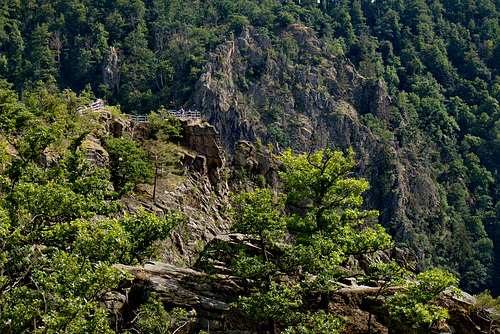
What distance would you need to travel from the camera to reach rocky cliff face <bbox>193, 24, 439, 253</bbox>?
10106 cm

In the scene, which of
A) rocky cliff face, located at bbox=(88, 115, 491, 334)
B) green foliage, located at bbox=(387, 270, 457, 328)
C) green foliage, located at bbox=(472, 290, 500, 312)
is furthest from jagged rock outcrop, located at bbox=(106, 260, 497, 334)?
green foliage, located at bbox=(387, 270, 457, 328)

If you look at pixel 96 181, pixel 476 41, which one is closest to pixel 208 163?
pixel 96 181

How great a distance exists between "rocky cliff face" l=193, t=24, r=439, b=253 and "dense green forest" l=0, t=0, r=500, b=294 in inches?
127

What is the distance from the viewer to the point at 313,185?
78.4ft

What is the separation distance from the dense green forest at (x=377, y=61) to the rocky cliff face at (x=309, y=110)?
3.22m

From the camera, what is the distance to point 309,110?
371 ft

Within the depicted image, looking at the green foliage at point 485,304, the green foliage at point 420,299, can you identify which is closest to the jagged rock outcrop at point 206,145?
the green foliage at point 420,299

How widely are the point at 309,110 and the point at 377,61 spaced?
33.9m

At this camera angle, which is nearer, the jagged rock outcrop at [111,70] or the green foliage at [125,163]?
the green foliage at [125,163]

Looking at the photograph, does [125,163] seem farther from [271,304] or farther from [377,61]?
[377,61]

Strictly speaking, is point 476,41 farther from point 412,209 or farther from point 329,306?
point 329,306

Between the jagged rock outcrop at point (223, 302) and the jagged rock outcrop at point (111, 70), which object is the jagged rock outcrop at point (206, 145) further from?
the jagged rock outcrop at point (111, 70)

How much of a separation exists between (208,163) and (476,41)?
452ft

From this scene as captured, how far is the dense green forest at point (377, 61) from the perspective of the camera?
339 ft
